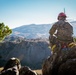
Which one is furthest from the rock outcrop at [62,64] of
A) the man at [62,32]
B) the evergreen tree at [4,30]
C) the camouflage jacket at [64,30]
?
the evergreen tree at [4,30]

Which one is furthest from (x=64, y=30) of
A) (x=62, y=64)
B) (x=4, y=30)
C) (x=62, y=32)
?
(x=4, y=30)

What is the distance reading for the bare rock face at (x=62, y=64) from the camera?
9711 mm

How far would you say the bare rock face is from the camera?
382 inches

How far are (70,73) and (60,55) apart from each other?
162 cm

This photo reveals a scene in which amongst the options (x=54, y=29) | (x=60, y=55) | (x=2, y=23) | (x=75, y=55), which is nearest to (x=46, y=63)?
(x=60, y=55)

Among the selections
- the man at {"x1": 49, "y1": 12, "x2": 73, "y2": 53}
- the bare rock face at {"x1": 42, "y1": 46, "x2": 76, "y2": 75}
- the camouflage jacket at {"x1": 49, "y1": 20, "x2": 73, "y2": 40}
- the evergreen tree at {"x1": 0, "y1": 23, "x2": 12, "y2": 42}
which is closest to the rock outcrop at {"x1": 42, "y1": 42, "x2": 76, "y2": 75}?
the bare rock face at {"x1": 42, "y1": 46, "x2": 76, "y2": 75}

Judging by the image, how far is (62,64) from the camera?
10.2 metres

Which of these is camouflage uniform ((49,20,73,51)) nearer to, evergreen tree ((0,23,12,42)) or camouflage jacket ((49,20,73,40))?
camouflage jacket ((49,20,73,40))

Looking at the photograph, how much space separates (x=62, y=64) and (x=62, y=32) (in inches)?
156

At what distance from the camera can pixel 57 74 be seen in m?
10.4

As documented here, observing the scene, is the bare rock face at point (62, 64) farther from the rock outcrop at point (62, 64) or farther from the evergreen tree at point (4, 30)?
the evergreen tree at point (4, 30)

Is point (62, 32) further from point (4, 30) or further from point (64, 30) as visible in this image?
point (4, 30)

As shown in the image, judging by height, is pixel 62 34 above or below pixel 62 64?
above

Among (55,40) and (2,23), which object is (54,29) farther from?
(2,23)
